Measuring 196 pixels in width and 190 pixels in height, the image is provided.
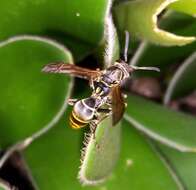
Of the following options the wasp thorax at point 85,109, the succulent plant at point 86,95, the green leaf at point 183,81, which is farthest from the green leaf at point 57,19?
the green leaf at point 183,81

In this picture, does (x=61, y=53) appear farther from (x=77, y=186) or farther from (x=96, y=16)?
(x=77, y=186)

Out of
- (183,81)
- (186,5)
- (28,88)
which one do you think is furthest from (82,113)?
(183,81)

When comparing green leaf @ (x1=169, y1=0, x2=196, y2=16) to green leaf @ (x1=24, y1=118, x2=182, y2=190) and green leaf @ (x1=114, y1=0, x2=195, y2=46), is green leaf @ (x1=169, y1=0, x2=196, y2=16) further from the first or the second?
green leaf @ (x1=24, y1=118, x2=182, y2=190)

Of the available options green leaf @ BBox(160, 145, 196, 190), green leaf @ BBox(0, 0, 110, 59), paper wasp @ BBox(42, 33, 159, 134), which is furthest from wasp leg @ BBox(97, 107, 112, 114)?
green leaf @ BBox(160, 145, 196, 190)

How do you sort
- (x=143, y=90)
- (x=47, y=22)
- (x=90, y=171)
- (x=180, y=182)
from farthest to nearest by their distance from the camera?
(x=143, y=90) < (x=180, y=182) < (x=47, y=22) < (x=90, y=171)

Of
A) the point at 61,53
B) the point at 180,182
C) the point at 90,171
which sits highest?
the point at 61,53

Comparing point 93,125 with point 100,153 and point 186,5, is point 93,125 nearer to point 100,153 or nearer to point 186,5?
point 100,153

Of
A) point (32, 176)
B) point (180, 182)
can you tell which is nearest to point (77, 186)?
point (32, 176)
